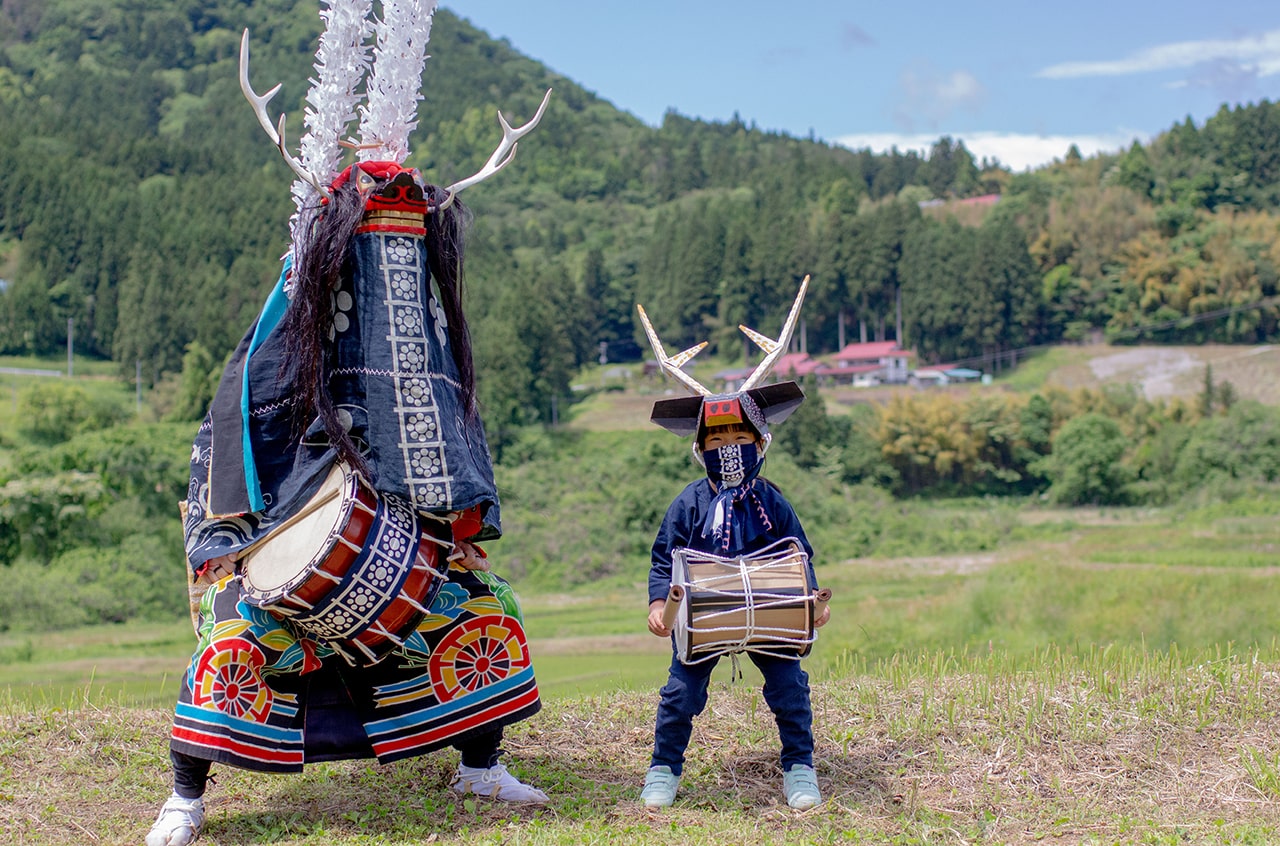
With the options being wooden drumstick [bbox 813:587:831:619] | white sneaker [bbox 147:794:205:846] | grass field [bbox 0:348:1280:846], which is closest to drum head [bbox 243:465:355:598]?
white sneaker [bbox 147:794:205:846]

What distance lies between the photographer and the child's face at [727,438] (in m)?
4.75

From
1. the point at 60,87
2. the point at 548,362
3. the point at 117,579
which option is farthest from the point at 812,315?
the point at 60,87

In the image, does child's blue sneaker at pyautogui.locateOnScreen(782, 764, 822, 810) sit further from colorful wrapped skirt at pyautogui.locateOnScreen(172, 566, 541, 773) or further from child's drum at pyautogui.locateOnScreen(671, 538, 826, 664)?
colorful wrapped skirt at pyautogui.locateOnScreen(172, 566, 541, 773)

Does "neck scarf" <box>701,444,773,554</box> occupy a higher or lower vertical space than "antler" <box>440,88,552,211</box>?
lower

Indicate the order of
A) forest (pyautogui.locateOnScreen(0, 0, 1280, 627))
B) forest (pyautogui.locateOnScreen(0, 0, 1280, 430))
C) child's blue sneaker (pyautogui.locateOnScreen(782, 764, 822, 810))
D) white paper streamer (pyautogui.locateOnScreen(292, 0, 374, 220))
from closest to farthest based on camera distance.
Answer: child's blue sneaker (pyautogui.locateOnScreen(782, 764, 822, 810)), white paper streamer (pyautogui.locateOnScreen(292, 0, 374, 220)), forest (pyautogui.locateOnScreen(0, 0, 1280, 627)), forest (pyautogui.locateOnScreen(0, 0, 1280, 430))

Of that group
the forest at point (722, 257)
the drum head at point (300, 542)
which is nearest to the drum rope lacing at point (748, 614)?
the drum head at point (300, 542)

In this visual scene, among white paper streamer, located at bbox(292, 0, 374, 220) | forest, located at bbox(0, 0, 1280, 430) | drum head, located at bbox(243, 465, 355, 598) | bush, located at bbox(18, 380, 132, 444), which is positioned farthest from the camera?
forest, located at bbox(0, 0, 1280, 430)

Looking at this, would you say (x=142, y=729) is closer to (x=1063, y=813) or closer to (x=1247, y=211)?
(x=1063, y=813)

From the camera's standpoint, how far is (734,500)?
4738 mm

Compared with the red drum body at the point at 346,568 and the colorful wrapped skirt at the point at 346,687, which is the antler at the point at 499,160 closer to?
the red drum body at the point at 346,568

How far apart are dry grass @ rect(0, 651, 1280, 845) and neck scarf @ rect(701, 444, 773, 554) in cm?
100

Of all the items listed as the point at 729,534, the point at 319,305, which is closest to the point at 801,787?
the point at 729,534

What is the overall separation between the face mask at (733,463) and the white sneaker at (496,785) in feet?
4.46

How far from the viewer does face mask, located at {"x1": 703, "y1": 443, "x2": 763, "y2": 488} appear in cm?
473
